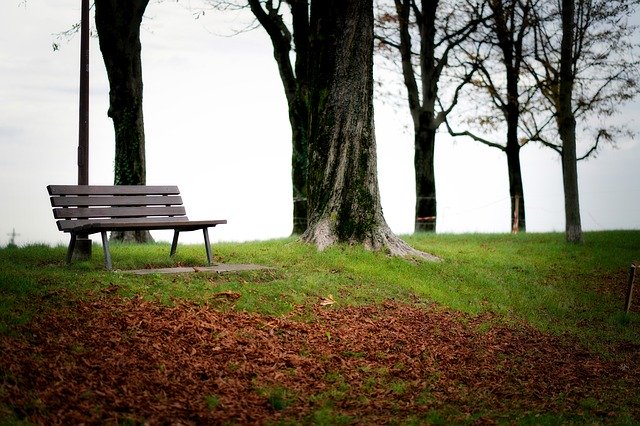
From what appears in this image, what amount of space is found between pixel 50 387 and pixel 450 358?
4.83m

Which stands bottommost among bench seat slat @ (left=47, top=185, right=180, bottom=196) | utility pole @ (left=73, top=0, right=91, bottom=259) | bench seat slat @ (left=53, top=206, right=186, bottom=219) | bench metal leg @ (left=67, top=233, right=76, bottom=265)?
bench metal leg @ (left=67, top=233, right=76, bottom=265)

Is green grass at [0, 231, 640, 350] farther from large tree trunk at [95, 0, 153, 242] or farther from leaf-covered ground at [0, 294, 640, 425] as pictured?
large tree trunk at [95, 0, 153, 242]

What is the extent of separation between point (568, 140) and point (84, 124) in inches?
550

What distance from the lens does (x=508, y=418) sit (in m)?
7.17

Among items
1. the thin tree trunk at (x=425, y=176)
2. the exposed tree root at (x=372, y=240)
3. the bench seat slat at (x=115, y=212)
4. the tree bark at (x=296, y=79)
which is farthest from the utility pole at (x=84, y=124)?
the thin tree trunk at (x=425, y=176)

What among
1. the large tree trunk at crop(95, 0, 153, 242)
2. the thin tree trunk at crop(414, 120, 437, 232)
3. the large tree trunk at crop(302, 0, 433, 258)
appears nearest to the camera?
the large tree trunk at crop(302, 0, 433, 258)

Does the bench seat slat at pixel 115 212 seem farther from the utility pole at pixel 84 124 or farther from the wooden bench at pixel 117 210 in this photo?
the utility pole at pixel 84 124

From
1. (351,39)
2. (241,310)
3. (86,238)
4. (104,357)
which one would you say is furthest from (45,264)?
(351,39)

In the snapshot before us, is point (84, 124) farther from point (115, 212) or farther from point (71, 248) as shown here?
point (71, 248)

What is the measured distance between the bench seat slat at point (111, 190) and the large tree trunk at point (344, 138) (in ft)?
9.77

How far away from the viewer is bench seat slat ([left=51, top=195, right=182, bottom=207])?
480 inches

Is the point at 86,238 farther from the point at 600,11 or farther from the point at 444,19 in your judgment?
the point at 600,11

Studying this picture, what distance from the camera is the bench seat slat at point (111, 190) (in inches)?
479

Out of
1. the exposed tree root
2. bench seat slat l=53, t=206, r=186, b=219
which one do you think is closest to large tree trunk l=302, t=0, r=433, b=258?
the exposed tree root
